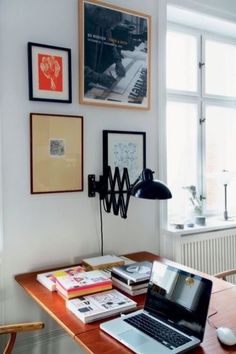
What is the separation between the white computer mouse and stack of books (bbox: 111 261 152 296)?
52cm

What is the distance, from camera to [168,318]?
4.94 ft

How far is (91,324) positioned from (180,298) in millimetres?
400

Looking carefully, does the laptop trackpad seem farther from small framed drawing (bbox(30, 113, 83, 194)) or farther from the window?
the window

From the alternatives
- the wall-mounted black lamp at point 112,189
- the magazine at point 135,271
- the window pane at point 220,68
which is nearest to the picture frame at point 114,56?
the wall-mounted black lamp at point 112,189

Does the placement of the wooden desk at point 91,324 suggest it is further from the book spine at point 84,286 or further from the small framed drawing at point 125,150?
the small framed drawing at point 125,150

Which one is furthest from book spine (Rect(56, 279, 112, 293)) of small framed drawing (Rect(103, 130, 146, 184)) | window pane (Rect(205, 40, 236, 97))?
window pane (Rect(205, 40, 236, 97))

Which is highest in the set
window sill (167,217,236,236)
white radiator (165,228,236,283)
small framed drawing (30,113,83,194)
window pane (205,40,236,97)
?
window pane (205,40,236,97)

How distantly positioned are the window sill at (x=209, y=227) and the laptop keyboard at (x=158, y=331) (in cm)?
126

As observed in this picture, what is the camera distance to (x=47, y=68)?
2217 millimetres

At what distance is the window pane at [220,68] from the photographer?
3.39m

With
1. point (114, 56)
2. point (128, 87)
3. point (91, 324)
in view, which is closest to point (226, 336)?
point (91, 324)

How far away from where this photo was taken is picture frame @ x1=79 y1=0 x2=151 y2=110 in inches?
92.9

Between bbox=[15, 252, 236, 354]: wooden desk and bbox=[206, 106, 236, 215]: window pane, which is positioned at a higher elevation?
bbox=[206, 106, 236, 215]: window pane

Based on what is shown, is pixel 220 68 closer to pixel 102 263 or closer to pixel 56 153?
pixel 56 153
